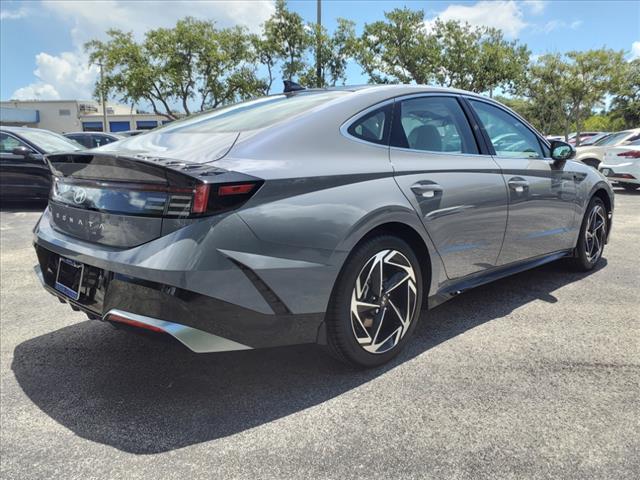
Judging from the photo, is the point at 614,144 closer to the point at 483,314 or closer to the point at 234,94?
the point at 483,314

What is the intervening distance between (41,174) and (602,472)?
9.41 m

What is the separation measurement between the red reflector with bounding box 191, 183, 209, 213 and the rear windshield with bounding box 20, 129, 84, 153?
26.3ft

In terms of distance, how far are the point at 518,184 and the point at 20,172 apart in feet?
28.0

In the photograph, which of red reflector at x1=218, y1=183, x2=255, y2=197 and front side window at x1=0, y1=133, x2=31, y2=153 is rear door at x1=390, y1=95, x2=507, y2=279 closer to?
red reflector at x1=218, y1=183, x2=255, y2=197

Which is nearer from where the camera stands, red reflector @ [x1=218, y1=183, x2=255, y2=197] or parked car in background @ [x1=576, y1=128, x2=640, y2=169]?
red reflector @ [x1=218, y1=183, x2=255, y2=197]

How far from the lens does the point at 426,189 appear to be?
9.43 ft

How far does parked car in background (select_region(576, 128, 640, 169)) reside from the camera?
12.3 metres

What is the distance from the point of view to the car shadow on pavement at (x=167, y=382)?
2.28 meters

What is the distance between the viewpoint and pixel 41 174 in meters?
8.96

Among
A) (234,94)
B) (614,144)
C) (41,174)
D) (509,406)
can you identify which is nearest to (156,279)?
(509,406)

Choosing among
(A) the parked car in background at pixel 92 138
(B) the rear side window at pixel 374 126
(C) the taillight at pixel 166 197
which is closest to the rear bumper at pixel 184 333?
(C) the taillight at pixel 166 197

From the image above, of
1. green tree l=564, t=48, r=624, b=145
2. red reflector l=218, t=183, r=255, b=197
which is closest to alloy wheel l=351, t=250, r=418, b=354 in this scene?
red reflector l=218, t=183, r=255, b=197

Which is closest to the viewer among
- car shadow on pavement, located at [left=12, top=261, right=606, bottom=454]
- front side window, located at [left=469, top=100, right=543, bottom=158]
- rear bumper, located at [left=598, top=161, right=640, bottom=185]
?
car shadow on pavement, located at [left=12, top=261, right=606, bottom=454]

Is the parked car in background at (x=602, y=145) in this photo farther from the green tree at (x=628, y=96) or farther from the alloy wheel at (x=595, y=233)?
the green tree at (x=628, y=96)
